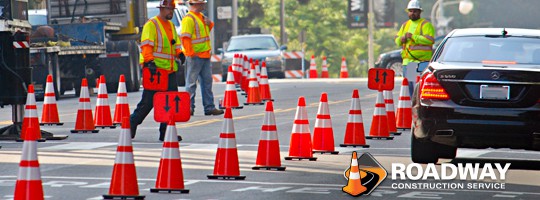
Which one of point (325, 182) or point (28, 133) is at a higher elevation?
point (28, 133)

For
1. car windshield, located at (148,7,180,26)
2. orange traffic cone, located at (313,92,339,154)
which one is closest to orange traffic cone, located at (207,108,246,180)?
orange traffic cone, located at (313,92,339,154)

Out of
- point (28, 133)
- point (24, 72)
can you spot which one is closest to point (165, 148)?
point (28, 133)

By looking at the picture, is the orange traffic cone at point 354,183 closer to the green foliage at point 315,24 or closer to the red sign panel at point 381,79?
the red sign panel at point 381,79

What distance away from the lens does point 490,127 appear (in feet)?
42.7

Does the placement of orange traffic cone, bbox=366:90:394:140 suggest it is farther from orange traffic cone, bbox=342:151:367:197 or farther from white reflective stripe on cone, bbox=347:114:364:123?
orange traffic cone, bbox=342:151:367:197

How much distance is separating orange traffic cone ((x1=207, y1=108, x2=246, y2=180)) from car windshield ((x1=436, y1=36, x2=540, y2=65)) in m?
2.44

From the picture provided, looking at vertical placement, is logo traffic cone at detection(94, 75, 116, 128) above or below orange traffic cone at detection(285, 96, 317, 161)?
below

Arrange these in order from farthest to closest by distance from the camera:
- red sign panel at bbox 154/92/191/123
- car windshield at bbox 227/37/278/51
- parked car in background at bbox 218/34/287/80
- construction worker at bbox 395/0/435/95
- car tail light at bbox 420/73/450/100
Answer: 1. car windshield at bbox 227/37/278/51
2. parked car in background at bbox 218/34/287/80
3. construction worker at bbox 395/0/435/95
4. car tail light at bbox 420/73/450/100
5. red sign panel at bbox 154/92/191/123

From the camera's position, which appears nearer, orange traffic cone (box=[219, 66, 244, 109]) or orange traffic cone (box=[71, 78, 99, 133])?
orange traffic cone (box=[71, 78, 99, 133])

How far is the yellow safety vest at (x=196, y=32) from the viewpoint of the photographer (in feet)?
70.6

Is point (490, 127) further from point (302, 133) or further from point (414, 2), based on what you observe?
point (414, 2)

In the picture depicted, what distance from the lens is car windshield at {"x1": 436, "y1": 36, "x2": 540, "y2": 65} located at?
13711 mm

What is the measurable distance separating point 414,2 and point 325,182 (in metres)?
8.78

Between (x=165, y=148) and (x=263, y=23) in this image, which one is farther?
(x=263, y=23)
